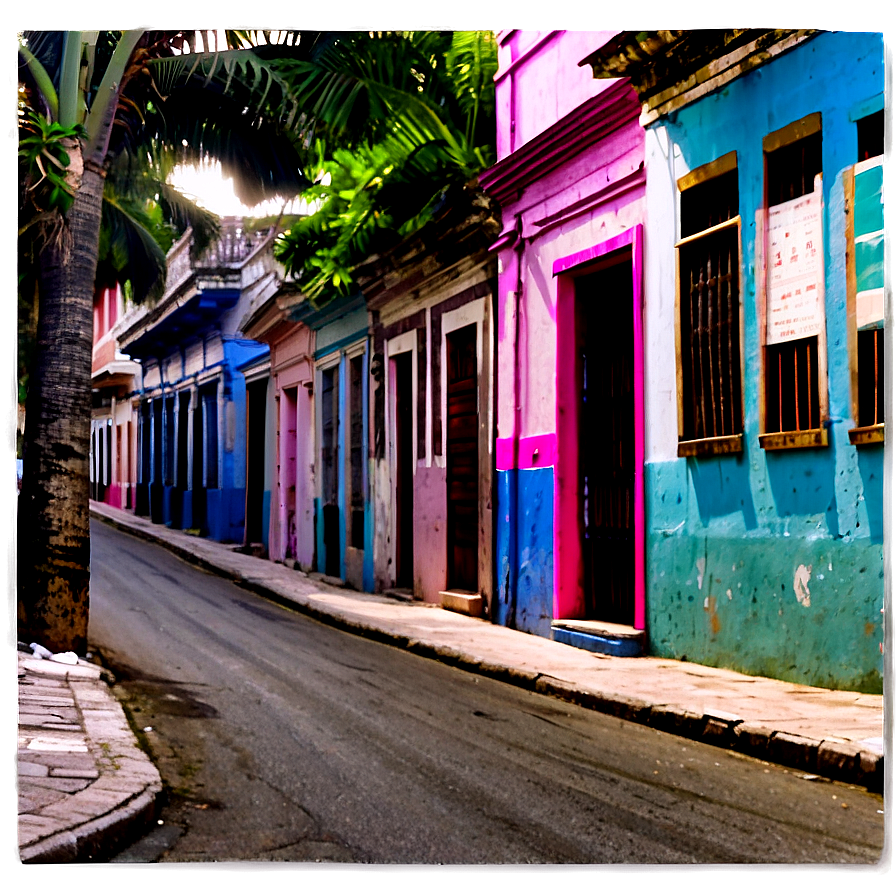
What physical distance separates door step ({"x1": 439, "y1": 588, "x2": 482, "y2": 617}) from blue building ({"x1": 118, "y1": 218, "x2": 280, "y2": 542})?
914 cm

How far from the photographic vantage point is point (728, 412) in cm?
802

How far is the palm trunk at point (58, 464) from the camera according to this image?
805 centimetres

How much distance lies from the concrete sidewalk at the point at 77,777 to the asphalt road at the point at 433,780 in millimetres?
119

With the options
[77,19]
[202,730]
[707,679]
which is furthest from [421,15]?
[707,679]

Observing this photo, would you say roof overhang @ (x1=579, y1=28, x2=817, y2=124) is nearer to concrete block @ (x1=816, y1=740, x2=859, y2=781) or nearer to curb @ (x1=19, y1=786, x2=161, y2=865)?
concrete block @ (x1=816, y1=740, x2=859, y2=781)

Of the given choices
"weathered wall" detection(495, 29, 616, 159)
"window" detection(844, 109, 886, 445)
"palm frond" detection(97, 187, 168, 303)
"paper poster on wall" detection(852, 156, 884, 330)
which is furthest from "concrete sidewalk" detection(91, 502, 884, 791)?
"palm frond" detection(97, 187, 168, 303)

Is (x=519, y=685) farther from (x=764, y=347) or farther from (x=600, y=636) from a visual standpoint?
(x=764, y=347)

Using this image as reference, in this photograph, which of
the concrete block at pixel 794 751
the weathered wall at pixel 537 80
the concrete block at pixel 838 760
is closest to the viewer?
the concrete block at pixel 838 760

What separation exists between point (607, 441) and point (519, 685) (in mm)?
2777

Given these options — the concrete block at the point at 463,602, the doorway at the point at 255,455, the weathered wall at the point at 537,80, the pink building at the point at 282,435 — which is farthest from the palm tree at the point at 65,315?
the doorway at the point at 255,455

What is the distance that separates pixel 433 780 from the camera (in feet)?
16.9

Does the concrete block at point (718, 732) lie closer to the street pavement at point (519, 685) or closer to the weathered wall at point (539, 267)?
the street pavement at point (519, 685)

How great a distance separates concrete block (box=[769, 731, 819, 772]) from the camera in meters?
5.36

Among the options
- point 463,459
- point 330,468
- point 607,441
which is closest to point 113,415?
point 330,468
